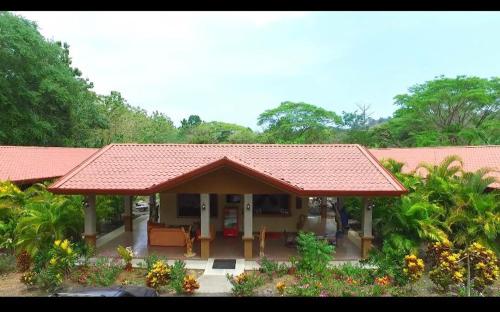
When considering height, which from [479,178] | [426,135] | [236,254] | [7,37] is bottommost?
[236,254]

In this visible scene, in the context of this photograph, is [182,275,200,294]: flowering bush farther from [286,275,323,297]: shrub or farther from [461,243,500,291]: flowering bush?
[461,243,500,291]: flowering bush

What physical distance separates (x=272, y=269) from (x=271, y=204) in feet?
14.9

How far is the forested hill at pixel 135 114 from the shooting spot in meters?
27.3

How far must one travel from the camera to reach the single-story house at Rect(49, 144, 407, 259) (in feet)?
40.2

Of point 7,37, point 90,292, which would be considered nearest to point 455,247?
point 90,292

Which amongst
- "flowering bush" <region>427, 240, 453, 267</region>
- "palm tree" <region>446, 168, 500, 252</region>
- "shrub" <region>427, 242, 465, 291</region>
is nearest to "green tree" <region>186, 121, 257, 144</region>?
"palm tree" <region>446, 168, 500, 252</region>

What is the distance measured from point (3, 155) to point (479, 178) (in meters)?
21.8

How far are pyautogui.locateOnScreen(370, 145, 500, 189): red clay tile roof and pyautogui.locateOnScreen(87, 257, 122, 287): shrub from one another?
1376 cm

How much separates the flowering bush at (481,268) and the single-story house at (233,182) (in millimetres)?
2799

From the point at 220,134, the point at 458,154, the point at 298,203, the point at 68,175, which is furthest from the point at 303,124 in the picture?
the point at 68,175

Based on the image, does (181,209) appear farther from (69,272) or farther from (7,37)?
(7,37)

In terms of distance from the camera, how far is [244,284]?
9539 millimetres

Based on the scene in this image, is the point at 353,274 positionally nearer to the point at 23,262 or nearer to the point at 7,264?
the point at 23,262
